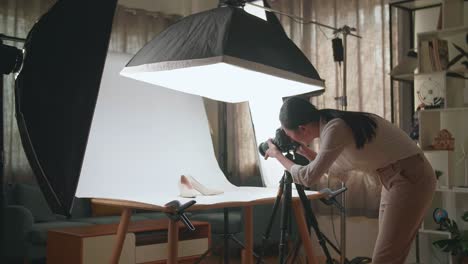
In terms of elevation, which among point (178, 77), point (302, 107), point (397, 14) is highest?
point (397, 14)

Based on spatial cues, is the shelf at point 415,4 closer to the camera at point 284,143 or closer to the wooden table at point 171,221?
the wooden table at point 171,221

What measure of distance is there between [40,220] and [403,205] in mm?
3158

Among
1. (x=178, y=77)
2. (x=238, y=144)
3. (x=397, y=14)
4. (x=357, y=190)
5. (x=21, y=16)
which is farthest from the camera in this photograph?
(x=238, y=144)

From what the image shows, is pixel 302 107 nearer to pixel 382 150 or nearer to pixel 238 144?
pixel 382 150

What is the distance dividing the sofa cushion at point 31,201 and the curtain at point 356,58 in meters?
2.34

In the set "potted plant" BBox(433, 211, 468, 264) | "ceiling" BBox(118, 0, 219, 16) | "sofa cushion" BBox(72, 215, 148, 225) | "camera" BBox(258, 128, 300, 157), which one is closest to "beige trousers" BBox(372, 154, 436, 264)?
"camera" BBox(258, 128, 300, 157)

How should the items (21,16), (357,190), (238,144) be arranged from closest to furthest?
(357,190) < (21,16) < (238,144)

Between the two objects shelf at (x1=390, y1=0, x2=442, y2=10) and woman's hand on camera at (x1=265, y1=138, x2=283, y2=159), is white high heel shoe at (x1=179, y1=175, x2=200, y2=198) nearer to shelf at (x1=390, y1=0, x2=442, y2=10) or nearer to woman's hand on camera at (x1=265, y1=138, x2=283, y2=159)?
woman's hand on camera at (x1=265, y1=138, x2=283, y2=159)

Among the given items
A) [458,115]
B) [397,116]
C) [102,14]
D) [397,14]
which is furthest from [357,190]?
[102,14]

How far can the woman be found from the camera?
75.0 inches

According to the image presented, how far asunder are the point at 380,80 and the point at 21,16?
3.20 meters

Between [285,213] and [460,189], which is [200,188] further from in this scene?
[460,189]

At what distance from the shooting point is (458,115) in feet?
11.7

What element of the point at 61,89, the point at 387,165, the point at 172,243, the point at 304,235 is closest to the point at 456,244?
the point at 304,235
